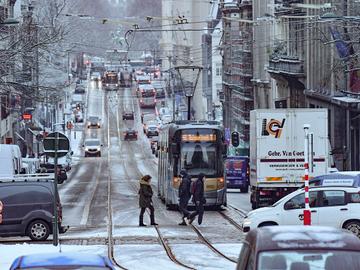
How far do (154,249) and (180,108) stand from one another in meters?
104

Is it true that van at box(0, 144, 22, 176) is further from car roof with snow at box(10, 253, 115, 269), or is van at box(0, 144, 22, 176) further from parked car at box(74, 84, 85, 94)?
parked car at box(74, 84, 85, 94)

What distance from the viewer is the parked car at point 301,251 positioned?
11875 mm

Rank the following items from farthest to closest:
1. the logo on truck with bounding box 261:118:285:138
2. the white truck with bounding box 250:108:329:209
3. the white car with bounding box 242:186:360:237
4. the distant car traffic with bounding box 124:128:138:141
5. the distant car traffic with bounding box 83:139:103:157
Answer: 1. the distant car traffic with bounding box 124:128:138:141
2. the distant car traffic with bounding box 83:139:103:157
3. the logo on truck with bounding box 261:118:285:138
4. the white truck with bounding box 250:108:329:209
5. the white car with bounding box 242:186:360:237

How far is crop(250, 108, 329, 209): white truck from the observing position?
3969 cm

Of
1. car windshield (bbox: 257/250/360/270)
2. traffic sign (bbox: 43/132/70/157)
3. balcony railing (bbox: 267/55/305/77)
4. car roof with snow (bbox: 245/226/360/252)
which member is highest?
balcony railing (bbox: 267/55/305/77)

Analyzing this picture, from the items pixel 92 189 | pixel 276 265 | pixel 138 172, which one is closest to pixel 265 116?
pixel 92 189

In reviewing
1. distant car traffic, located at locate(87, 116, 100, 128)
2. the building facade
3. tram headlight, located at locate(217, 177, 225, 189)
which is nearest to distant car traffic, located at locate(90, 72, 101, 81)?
distant car traffic, located at locate(87, 116, 100, 128)

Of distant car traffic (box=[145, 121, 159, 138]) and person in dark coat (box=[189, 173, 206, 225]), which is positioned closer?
person in dark coat (box=[189, 173, 206, 225])

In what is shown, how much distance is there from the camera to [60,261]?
469 inches

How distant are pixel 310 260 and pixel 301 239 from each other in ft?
1.58

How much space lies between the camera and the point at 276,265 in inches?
468

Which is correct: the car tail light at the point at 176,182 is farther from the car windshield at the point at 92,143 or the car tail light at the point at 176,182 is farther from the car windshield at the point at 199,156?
the car windshield at the point at 92,143

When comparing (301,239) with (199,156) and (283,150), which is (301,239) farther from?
(283,150)

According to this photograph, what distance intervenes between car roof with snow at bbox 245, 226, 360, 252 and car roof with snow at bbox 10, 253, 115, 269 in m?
1.68
